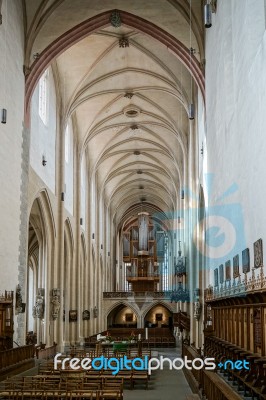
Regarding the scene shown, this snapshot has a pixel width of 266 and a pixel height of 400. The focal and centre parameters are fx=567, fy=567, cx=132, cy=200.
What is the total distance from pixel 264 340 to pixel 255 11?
240 inches

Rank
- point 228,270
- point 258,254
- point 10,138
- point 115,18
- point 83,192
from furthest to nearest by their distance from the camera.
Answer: point 83,192
point 115,18
point 10,138
point 228,270
point 258,254

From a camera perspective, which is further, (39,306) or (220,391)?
(39,306)

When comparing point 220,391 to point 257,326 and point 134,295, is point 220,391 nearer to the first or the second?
point 257,326

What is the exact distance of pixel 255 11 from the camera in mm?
10648

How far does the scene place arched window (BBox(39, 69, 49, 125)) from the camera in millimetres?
25234

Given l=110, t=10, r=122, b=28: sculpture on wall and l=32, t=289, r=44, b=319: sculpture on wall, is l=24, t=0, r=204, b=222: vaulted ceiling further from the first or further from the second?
l=32, t=289, r=44, b=319: sculpture on wall

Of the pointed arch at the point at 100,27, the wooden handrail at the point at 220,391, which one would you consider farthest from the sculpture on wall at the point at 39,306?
the wooden handrail at the point at 220,391

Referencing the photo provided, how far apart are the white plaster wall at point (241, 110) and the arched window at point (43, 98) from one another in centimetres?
968

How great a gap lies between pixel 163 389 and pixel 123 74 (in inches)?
694

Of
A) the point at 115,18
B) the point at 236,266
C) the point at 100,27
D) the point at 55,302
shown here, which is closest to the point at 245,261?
the point at 236,266

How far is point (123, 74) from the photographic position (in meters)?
28.9

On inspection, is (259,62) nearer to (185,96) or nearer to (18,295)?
(18,295)

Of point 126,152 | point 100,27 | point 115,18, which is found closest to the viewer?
point 115,18

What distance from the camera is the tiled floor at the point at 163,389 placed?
1432 centimetres
